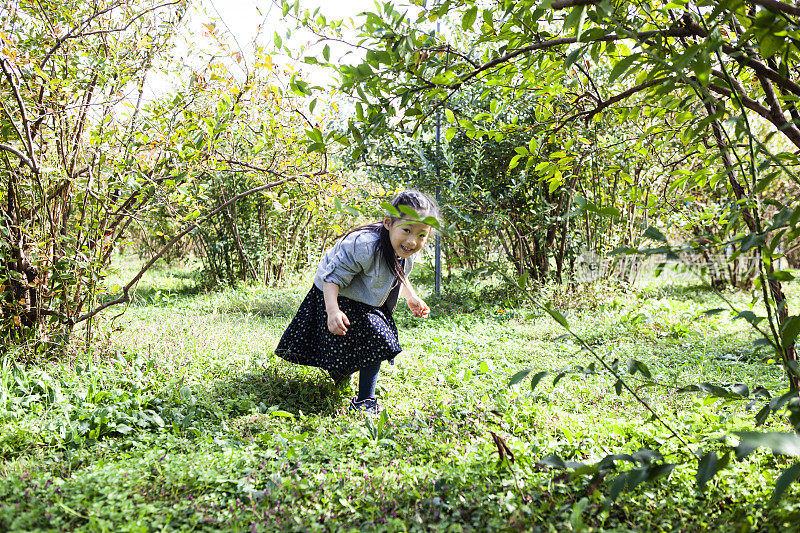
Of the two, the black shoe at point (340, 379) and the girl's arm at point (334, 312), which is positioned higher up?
the girl's arm at point (334, 312)

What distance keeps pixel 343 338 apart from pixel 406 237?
2.08 feet

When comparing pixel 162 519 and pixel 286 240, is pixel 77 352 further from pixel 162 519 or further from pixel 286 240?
pixel 286 240

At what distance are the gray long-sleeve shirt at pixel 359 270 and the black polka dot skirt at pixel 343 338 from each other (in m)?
0.06

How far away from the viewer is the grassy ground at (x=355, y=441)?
159cm

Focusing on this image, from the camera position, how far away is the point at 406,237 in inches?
108

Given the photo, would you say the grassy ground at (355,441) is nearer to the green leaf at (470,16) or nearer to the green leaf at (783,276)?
the green leaf at (783,276)

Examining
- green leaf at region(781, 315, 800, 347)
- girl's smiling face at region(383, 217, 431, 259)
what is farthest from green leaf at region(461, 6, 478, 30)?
girl's smiling face at region(383, 217, 431, 259)

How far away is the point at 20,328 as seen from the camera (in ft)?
9.57

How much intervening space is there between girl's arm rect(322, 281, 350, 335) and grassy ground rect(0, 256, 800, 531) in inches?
16.7

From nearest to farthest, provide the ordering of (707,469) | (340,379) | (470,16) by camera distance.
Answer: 1. (707,469)
2. (470,16)
3. (340,379)

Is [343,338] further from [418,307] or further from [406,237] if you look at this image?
[406,237]

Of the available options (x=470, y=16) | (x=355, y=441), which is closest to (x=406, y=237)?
(x=355, y=441)

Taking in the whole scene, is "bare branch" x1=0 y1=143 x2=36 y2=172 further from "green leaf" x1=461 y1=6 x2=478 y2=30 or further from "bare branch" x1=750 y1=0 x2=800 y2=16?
"bare branch" x1=750 y1=0 x2=800 y2=16

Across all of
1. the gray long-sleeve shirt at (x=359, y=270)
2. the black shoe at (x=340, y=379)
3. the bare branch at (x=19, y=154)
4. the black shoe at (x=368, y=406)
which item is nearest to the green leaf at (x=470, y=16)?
the gray long-sleeve shirt at (x=359, y=270)
